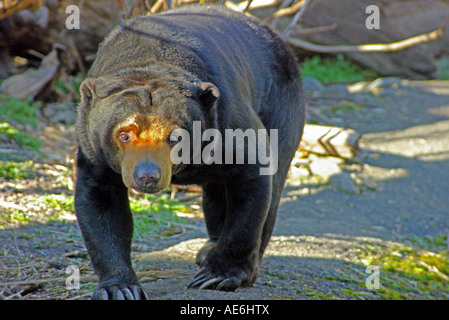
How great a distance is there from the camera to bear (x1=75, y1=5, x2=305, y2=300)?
3463 millimetres

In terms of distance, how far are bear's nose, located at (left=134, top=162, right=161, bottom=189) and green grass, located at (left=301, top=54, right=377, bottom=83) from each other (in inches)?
446

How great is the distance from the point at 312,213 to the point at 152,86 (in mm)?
4605

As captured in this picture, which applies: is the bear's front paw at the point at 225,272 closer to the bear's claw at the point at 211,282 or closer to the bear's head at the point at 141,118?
the bear's claw at the point at 211,282

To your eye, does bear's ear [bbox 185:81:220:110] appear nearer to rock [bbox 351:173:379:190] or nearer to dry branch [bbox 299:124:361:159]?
dry branch [bbox 299:124:361:159]

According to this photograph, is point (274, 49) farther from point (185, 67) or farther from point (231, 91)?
point (185, 67)

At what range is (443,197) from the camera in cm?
850

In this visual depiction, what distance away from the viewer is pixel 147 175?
3.29 meters

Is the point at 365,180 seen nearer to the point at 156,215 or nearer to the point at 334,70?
the point at 156,215

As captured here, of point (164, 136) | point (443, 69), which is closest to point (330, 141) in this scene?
point (164, 136)

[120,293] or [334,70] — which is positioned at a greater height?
[334,70]

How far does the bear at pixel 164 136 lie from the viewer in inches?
136

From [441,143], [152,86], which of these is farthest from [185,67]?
[441,143]

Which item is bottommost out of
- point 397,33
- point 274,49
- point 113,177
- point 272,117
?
point 113,177

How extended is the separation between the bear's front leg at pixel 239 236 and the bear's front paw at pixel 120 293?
0.45 m
